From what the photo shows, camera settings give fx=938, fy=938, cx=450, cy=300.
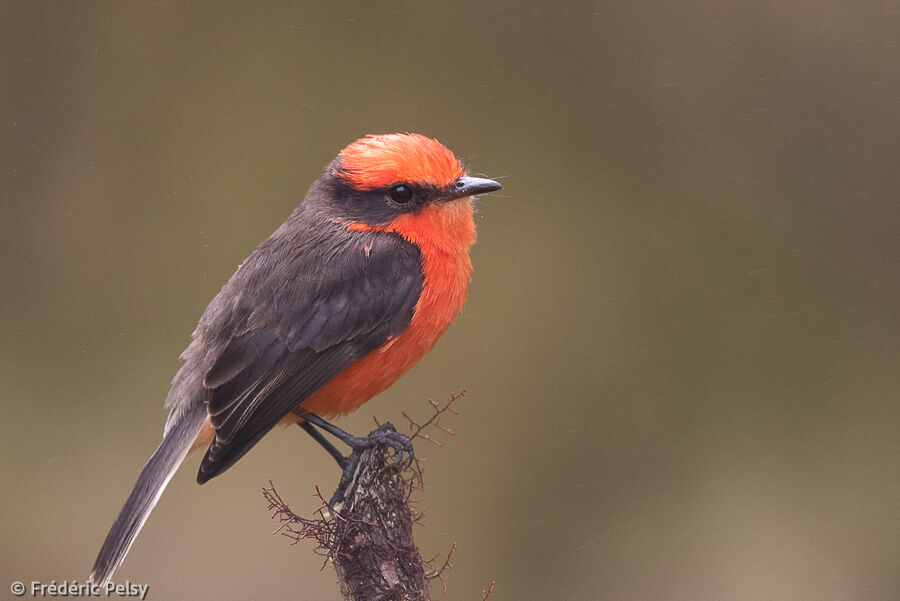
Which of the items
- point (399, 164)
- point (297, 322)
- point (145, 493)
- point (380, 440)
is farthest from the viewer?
point (399, 164)

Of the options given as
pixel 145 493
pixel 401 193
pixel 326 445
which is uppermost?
pixel 401 193

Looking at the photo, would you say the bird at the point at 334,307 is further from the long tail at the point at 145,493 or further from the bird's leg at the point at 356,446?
the bird's leg at the point at 356,446

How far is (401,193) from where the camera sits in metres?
4.34

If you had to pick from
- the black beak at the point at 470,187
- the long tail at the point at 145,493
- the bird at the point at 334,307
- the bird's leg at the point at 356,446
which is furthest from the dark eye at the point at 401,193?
the long tail at the point at 145,493

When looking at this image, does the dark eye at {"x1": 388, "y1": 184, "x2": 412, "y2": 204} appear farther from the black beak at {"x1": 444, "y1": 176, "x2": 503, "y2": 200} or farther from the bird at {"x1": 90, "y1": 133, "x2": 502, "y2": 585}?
the black beak at {"x1": 444, "y1": 176, "x2": 503, "y2": 200}

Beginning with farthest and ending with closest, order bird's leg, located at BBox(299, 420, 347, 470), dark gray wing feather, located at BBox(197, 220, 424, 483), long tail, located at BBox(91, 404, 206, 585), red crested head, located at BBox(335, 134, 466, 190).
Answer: red crested head, located at BBox(335, 134, 466, 190)
bird's leg, located at BBox(299, 420, 347, 470)
dark gray wing feather, located at BBox(197, 220, 424, 483)
long tail, located at BBox(91, 404, 206, 585)

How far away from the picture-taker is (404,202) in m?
4.37

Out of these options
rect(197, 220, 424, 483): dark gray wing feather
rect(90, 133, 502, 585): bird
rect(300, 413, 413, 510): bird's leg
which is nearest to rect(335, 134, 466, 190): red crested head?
rect(90, 133, 502, 585): bird

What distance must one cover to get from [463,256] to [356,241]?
52cm

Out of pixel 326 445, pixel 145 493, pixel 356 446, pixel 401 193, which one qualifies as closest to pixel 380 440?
pixel 356 446

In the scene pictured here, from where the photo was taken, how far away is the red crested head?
428 cm

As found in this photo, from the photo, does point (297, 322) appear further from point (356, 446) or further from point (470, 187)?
point (470, 187)

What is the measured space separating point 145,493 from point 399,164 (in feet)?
5.88

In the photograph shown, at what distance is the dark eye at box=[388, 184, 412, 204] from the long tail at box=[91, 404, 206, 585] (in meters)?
1.29
